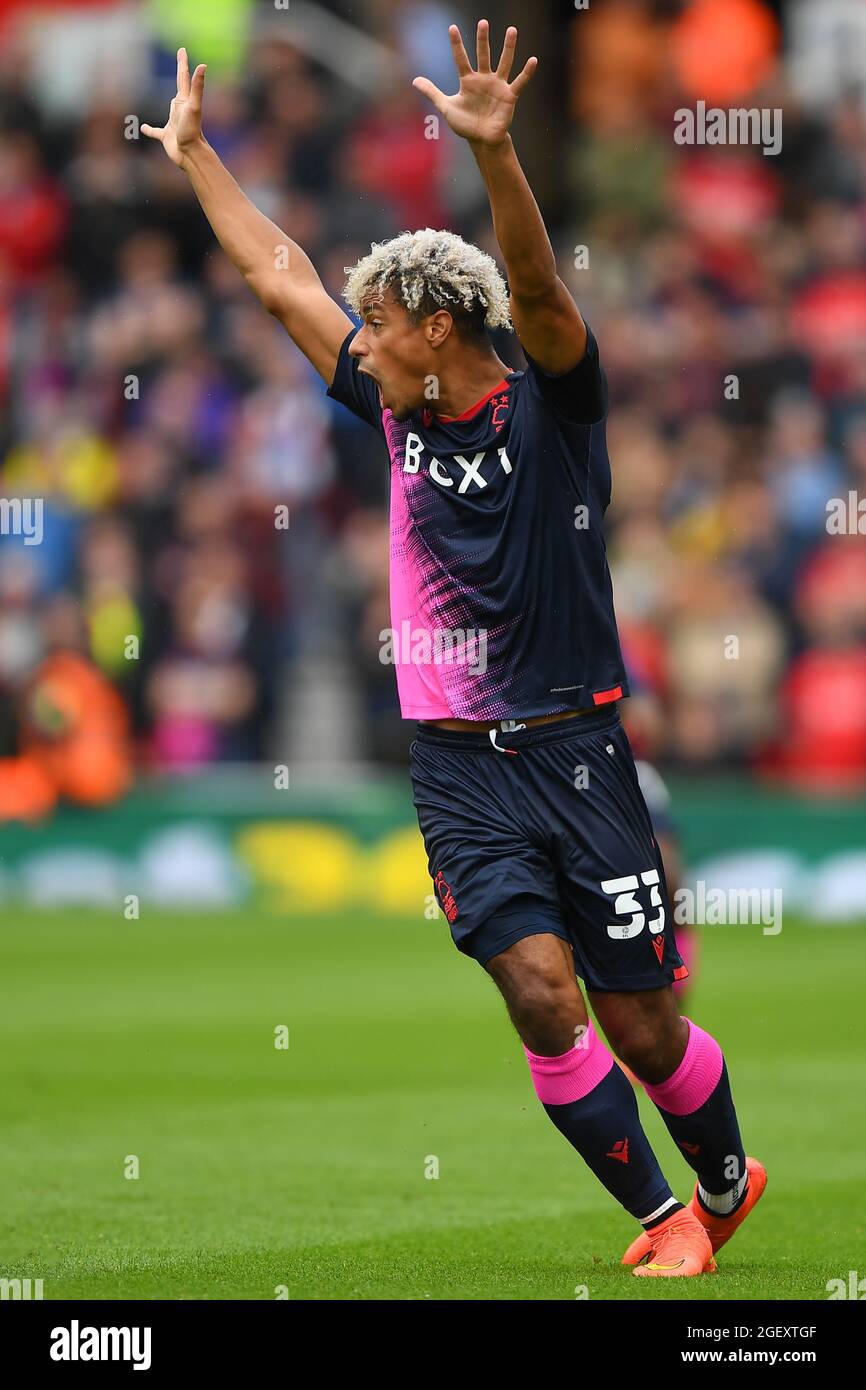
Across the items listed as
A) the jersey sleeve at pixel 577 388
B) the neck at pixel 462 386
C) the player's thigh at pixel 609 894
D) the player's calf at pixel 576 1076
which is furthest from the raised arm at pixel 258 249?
the player's calf at pixel 576 1076

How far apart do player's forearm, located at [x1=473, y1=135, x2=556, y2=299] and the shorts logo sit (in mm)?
1636

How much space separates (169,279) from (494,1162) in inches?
463

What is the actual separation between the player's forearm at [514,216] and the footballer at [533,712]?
30cm

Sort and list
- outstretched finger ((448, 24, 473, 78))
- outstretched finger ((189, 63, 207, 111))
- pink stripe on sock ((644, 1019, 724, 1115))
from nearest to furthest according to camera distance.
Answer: outstretched finger ((448, 24, 473, 78))
pink stripe on sock ((644, 1019, 724, 1115))
outstretched finger ((189, 63, 207, 111))

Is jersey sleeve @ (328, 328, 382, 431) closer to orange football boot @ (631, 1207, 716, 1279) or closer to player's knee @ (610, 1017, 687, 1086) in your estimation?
player's knee @ (610, 1017, 687, 1086)

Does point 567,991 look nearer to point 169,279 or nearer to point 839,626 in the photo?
point 839,626

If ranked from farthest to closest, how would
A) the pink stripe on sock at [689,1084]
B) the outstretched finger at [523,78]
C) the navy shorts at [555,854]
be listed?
the pink stripe on sock at [689,1084], the navy shorts at [555,854], the outstretched finger at [523,78]

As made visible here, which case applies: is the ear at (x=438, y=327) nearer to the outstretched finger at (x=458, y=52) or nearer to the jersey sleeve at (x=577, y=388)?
the jersey sleeve at (x=577, y=388)

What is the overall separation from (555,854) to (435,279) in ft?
5.26

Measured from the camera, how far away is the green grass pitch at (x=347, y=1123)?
6520 millimetres

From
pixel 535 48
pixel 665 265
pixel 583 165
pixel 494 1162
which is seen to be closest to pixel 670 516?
pixel 665 265

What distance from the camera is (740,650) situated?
51.8 ft

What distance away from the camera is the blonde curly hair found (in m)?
6.20

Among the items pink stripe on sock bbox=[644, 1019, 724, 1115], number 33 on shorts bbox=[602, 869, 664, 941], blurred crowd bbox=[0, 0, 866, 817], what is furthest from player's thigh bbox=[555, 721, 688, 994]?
blurred crowd bbox=[0, 0, 866, 817]
